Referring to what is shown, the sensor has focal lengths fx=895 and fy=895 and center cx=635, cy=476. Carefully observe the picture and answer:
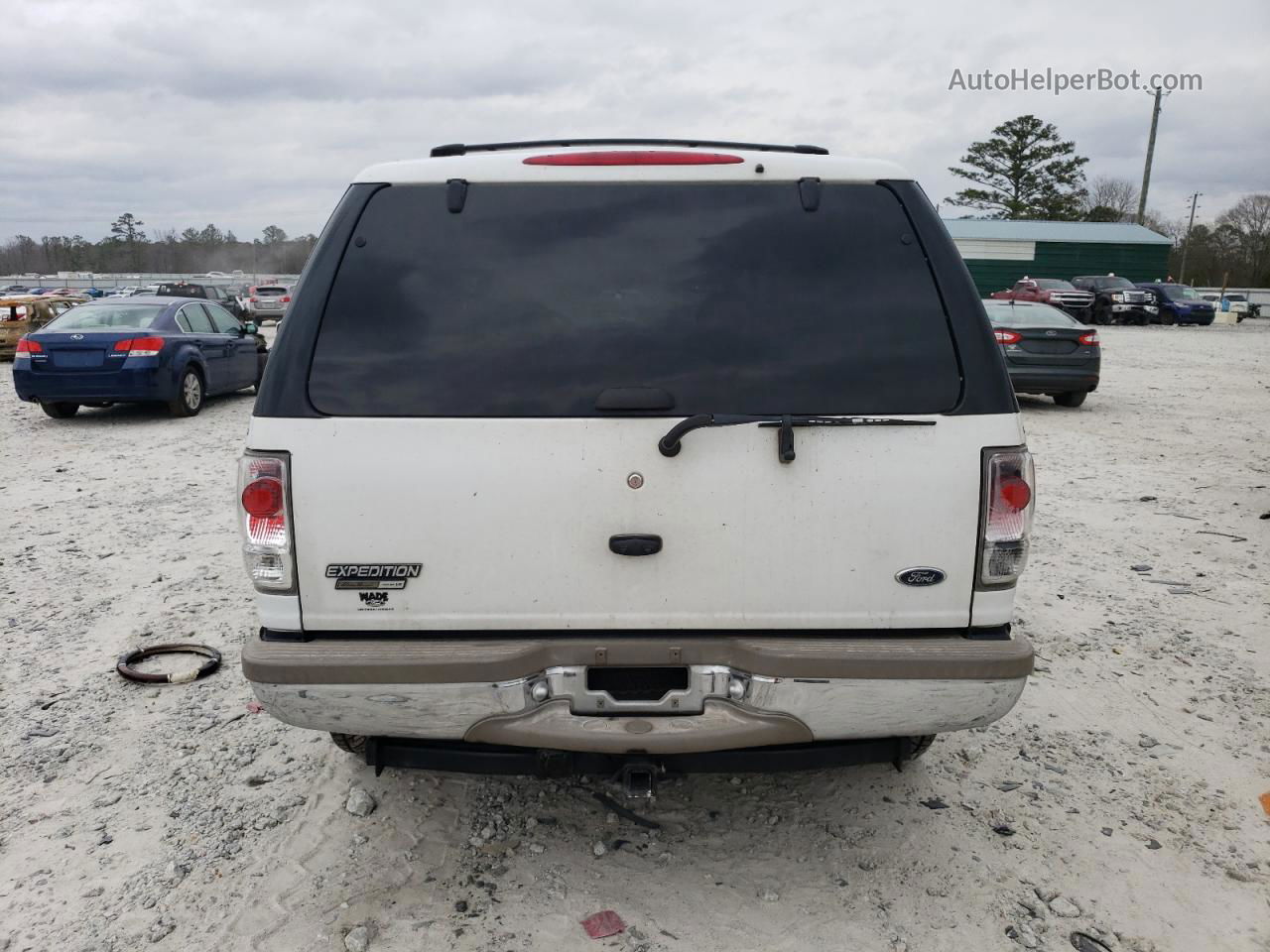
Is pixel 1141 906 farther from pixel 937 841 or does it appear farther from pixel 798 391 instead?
pixel 798 391

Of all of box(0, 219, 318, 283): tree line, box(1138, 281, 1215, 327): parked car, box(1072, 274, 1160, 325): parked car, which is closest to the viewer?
box(1072, 274, 1160, 325): parked car

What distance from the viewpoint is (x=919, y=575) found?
247 cm

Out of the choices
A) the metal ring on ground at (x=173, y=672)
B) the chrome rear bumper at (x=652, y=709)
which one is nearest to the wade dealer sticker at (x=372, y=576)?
the chrome rear bumper at (x=652, y=709)

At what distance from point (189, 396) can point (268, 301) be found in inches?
1078

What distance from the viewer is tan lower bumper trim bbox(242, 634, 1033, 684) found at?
93.8 inches

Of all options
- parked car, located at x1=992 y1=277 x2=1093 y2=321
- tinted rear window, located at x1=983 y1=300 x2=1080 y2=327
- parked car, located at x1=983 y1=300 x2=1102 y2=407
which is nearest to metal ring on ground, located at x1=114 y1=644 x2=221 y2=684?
parked car, located at x1=983 y1=300 x2=1102 y2=407

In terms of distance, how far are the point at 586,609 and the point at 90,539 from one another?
5.64m

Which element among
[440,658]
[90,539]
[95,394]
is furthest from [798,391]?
[95,394]

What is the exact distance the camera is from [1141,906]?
276 cm

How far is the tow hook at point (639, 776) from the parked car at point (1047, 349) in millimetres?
11460

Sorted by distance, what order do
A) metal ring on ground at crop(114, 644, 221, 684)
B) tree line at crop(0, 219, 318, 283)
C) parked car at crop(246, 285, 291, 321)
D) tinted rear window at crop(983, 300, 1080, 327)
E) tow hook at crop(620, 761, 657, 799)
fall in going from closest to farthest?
tow hook at crop(620, 761, 657, 799) → metal ring on ground at crop(114, 644, 221, 684) → tinted rear window at crop(983, 300, 1080, 327) → parked car at crop(246, 285, 291, 321) → tree line at crop(0, 219, 318, 283)

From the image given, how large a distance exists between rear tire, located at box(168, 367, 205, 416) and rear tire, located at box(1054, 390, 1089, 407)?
12.4 m

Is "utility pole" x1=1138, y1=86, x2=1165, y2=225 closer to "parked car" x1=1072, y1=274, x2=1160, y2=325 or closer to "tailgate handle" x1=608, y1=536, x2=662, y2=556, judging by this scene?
"parked car" x1=1072, y1=274, x2=1160, y2=325

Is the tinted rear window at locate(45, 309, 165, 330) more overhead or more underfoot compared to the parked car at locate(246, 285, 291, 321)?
more overhead
